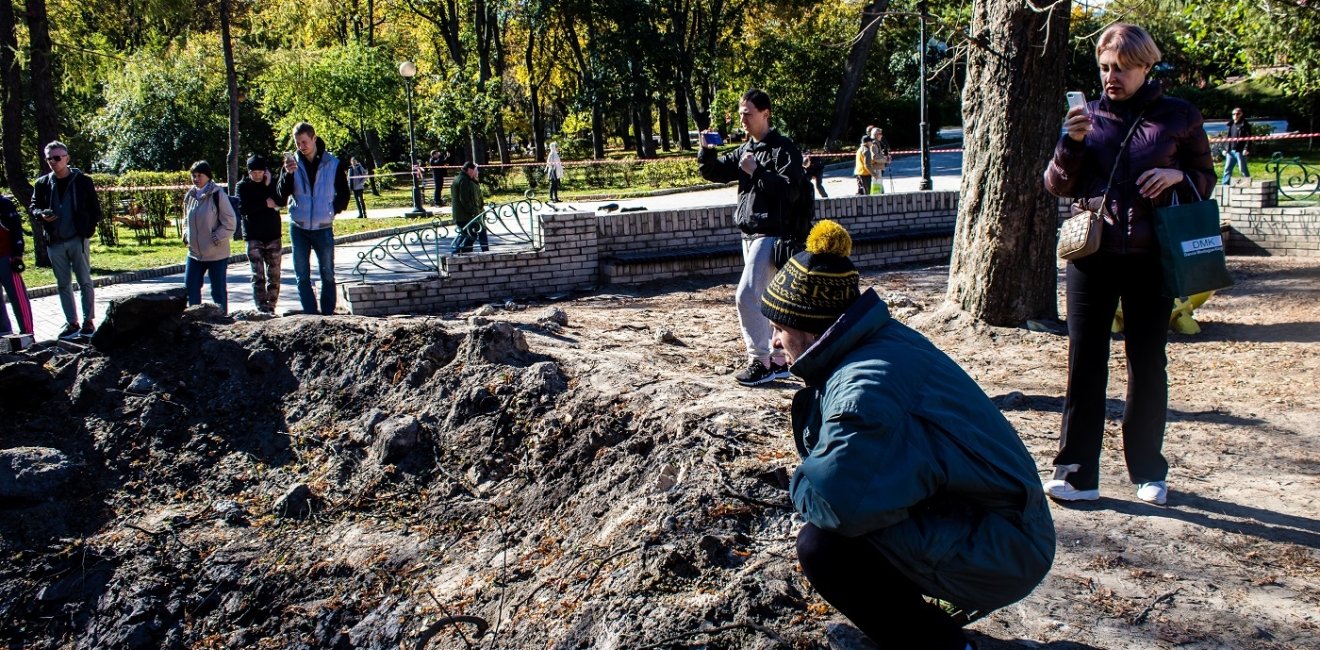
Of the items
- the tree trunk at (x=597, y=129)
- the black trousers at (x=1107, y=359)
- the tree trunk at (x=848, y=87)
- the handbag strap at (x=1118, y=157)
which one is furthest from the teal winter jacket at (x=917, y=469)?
the tree trunk at (x=597, y=129)

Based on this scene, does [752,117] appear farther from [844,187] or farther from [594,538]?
[844,187]

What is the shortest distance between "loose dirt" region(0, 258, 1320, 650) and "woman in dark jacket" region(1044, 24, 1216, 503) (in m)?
0.26

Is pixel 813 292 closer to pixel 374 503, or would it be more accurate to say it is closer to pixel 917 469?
pixel 917 469

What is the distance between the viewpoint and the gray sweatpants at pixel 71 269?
914cm

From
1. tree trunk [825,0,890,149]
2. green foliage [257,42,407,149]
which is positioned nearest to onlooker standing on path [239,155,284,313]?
green foliage [257,42,407,149]

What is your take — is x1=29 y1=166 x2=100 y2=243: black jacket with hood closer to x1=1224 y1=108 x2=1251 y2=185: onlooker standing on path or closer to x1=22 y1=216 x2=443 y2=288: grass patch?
x1=22 y1=216 x2=443 y2=288: grass patch

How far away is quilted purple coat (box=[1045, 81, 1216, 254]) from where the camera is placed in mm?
3918

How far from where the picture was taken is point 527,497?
487 centimetres

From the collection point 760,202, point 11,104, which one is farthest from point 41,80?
point 760,202

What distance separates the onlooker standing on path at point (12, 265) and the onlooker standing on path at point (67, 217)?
205 mm

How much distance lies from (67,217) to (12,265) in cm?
68

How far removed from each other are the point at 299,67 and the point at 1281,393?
2873 centimetres

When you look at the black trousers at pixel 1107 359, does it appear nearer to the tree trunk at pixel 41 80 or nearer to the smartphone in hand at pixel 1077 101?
the smartphone in hand at pixel 1077 101

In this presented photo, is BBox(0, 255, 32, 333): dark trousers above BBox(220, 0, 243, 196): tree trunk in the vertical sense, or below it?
below
